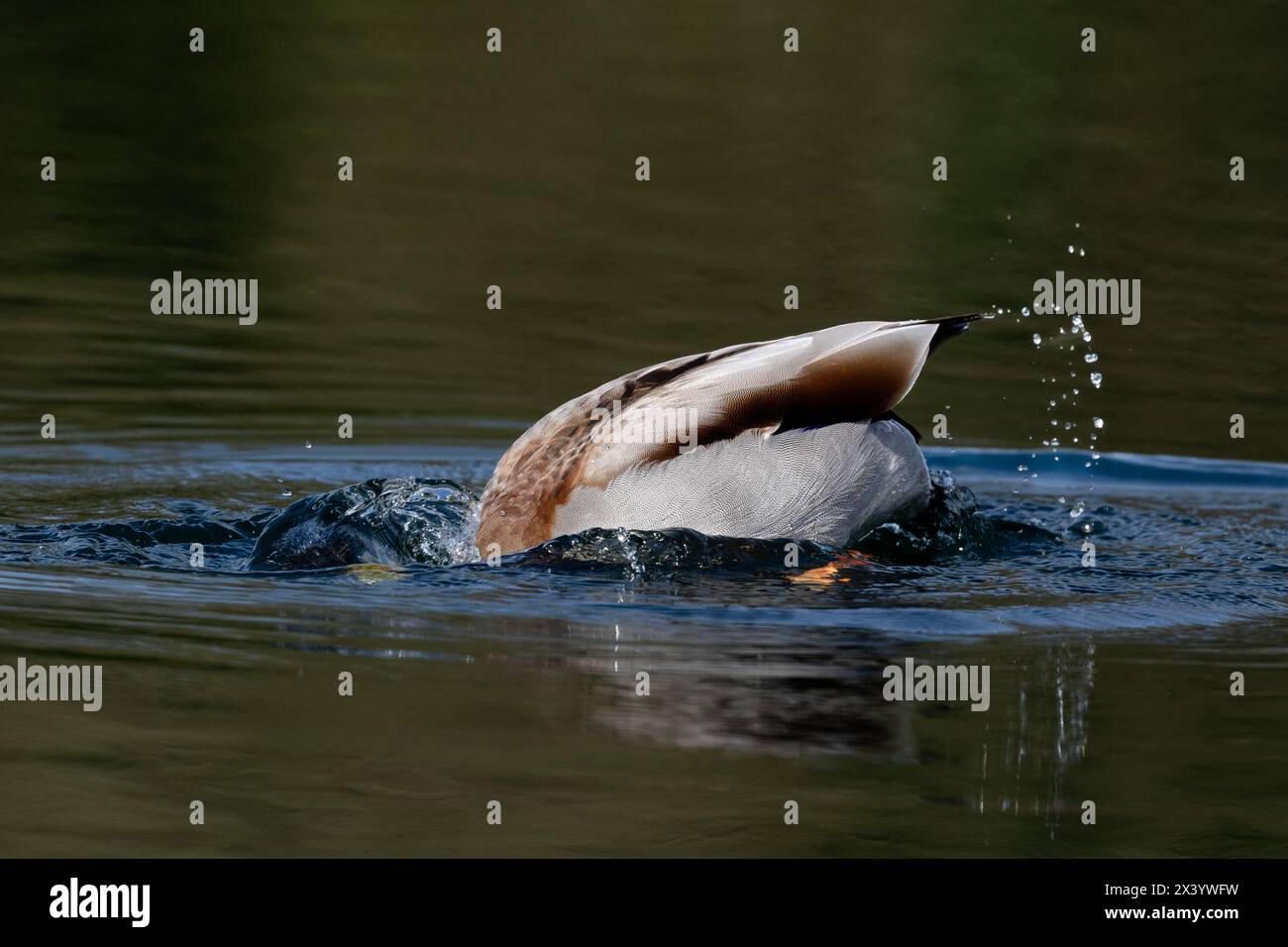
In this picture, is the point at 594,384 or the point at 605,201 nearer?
the point at 594,384

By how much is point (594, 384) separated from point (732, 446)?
147 inches

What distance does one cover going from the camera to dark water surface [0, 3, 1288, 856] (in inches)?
209

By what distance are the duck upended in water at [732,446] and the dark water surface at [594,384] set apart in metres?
0.16

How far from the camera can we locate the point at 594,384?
10953 millimetres

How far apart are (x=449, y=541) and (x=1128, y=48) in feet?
42.1

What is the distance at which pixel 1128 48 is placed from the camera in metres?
18.5

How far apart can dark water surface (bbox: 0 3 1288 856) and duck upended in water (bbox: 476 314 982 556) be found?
6.2 inches
